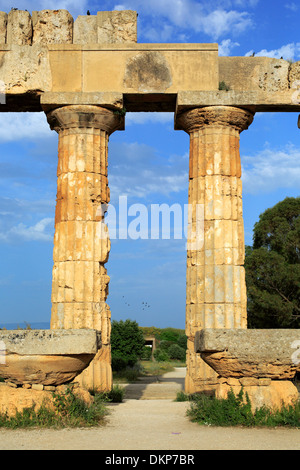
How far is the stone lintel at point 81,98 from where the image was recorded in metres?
11.9

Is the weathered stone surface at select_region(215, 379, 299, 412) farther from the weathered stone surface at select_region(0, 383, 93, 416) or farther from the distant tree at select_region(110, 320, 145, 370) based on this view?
the distant tree at select_region(110, 320, 145, 370)

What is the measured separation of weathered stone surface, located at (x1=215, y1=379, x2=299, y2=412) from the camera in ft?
23.3

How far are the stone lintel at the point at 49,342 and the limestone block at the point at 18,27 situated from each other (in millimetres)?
7952

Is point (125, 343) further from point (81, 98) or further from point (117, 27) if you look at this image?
point (117, 27)

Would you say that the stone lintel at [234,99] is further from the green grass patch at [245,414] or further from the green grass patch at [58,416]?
the green grass patch at [58,416]

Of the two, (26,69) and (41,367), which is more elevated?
(26,69)

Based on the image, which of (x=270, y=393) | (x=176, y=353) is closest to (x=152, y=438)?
(x=270, y=393)

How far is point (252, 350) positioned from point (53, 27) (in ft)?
29.4

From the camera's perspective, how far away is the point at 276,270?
73.5 feet

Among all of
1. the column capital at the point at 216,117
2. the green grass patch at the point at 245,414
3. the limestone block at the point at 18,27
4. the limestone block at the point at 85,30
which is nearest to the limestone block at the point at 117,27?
the limestone block at the point at 85,30

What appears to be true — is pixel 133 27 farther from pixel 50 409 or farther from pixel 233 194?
pixel 50 409

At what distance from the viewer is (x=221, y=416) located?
7.06 metres

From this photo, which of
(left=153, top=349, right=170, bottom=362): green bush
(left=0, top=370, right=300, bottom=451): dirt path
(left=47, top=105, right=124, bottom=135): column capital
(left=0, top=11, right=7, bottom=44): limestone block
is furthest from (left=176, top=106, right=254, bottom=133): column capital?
(left=153, top=349, right=170, bottom=362): green bush
